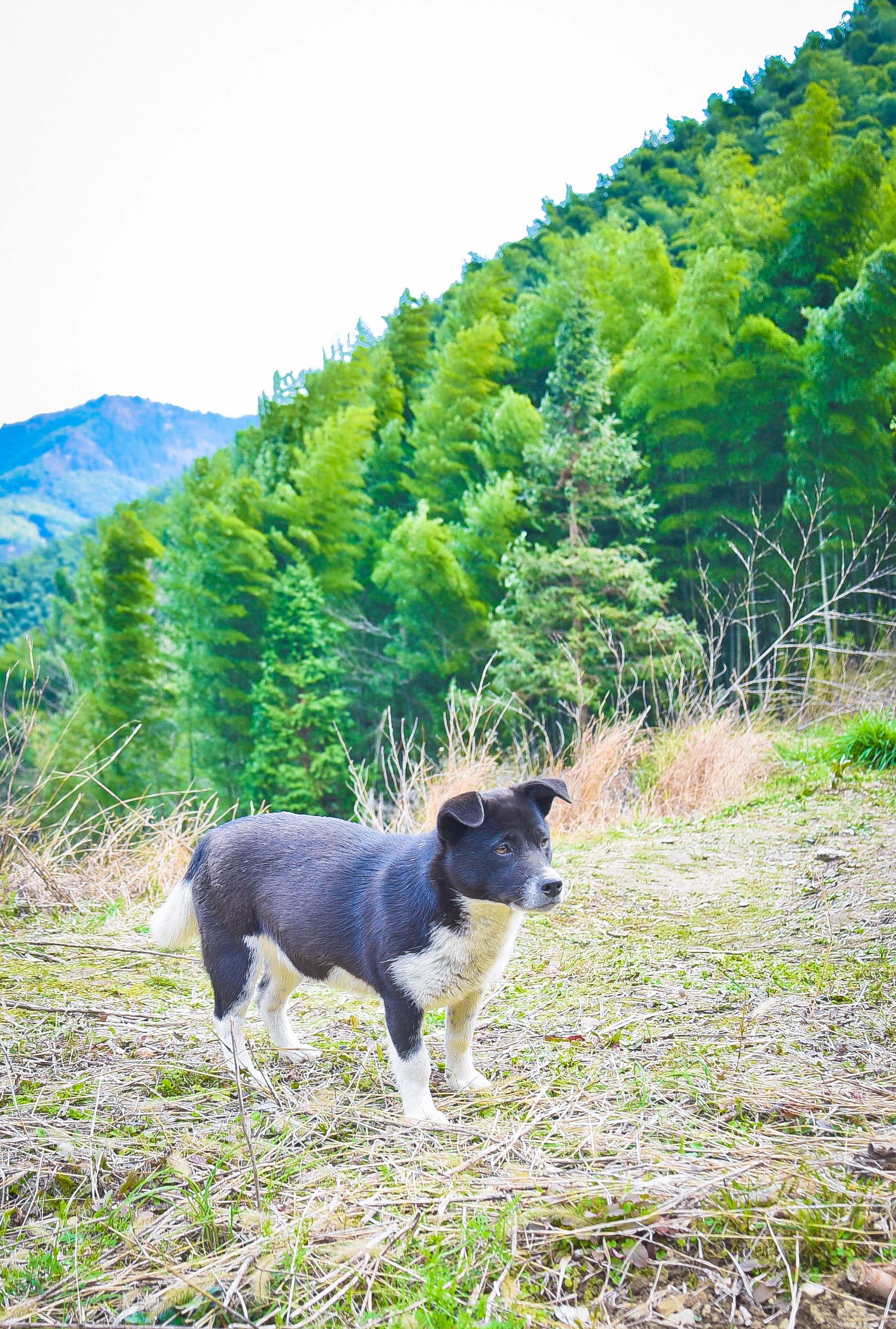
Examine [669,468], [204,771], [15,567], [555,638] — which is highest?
[15,567]

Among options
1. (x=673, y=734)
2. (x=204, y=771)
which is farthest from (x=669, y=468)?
(x=204, y=771)

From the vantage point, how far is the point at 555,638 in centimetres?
1506

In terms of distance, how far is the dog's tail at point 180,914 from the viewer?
120 inches

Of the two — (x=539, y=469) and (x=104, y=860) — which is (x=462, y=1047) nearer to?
(x=104, y=860)

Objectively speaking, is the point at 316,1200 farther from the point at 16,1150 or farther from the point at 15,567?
the point at 15,567

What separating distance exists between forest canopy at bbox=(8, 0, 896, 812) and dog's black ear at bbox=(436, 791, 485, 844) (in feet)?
21.7

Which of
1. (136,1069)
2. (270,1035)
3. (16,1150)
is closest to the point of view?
(16,1150)

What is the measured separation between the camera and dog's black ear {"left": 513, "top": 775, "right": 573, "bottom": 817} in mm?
2611

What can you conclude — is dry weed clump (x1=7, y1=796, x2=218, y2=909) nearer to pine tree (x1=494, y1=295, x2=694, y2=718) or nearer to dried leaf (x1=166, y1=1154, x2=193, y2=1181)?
dried leaf (x1=166, y1=1154, x2=193, y2=1181)

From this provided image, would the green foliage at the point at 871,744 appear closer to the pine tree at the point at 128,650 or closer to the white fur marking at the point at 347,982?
the white fur marking at the point at 347,982

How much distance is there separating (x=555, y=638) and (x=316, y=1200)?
43.3 ft

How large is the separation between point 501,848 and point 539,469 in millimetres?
14530

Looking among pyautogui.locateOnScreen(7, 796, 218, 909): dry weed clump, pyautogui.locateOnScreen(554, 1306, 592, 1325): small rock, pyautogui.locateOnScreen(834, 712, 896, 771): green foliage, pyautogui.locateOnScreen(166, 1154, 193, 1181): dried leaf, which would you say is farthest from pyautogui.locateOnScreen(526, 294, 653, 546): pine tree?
pyautogui.locateOnScreen(554, 1306, 592, 1325): small rock

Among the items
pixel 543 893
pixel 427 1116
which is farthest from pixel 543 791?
pixel 427 1116
